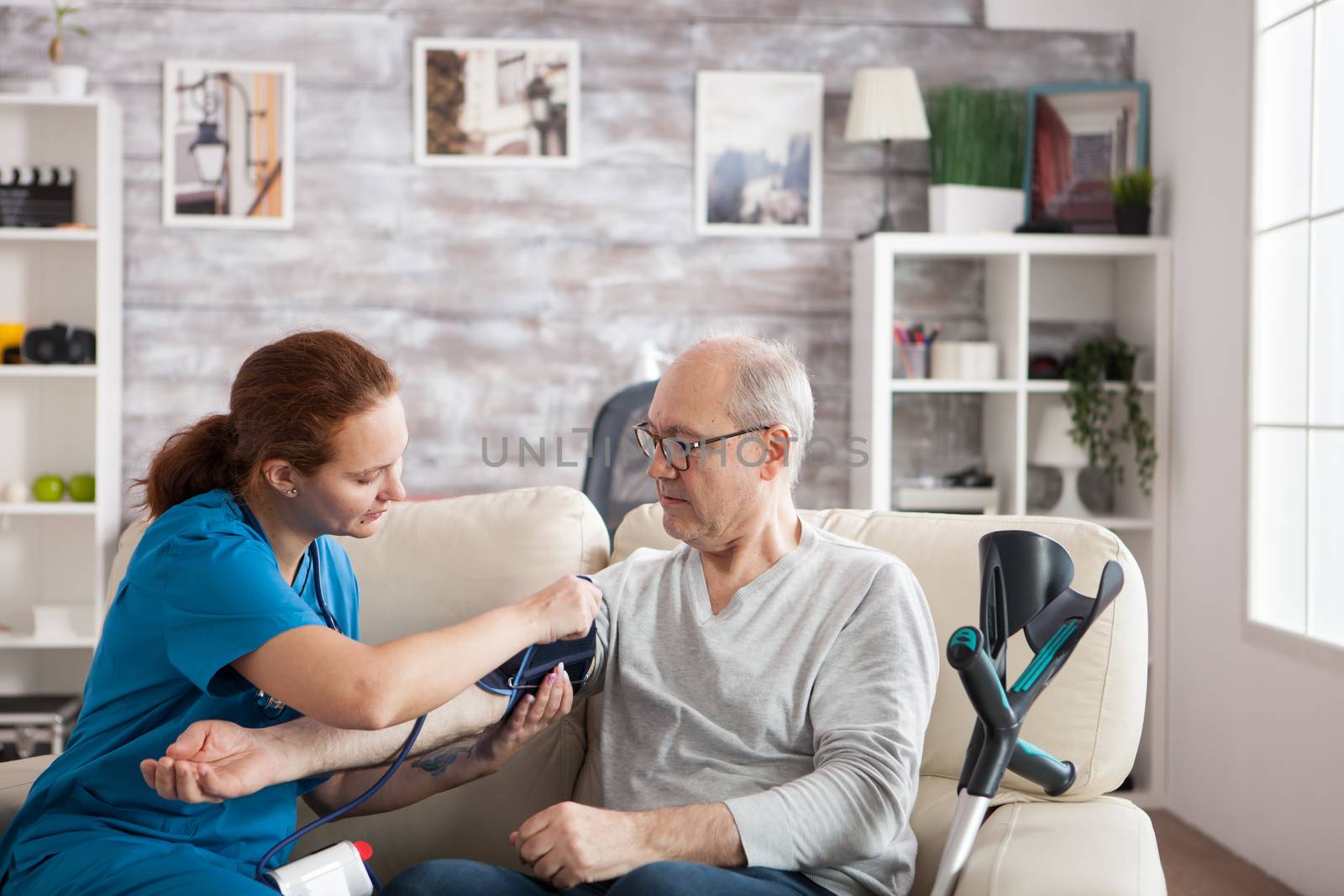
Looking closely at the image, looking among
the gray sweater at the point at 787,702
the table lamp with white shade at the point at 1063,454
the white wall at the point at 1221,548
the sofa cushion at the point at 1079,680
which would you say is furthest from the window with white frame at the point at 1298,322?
the gray sweater at the point at 787,702

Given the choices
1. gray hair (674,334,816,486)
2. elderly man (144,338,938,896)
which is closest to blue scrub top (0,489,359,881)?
elderly man (144,338,938,896)

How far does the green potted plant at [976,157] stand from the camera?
390cm

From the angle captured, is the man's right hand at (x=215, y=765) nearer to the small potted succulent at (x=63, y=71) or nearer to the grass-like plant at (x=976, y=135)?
the small potted succulent at (x=63, y=71)

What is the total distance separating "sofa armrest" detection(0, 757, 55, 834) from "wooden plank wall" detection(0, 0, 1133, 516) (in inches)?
84.8

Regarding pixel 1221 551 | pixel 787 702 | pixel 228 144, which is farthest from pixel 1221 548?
pixel 228 144

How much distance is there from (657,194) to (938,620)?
246 cm

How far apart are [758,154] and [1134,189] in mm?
1190

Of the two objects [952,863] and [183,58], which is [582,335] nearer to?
[183,58]

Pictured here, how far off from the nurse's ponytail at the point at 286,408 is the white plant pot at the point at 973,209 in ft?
8.97

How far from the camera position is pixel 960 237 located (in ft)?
12.0

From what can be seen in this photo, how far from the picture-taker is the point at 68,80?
3.59 m

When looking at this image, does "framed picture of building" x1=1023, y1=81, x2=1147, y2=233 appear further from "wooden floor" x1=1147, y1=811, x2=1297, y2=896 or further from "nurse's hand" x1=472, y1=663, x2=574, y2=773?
"nurse's hand" x1=472, y1=663, x2=574, y2=773

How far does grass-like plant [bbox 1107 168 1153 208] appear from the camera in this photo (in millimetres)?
3695

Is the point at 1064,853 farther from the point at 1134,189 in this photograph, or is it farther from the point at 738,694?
the point at 1134,189
